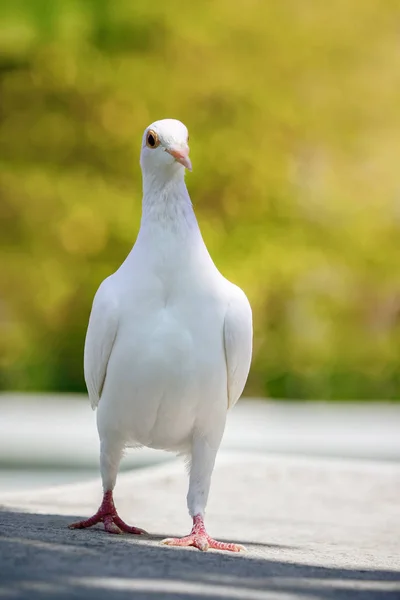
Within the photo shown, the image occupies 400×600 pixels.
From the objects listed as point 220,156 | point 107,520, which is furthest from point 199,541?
point 220,156

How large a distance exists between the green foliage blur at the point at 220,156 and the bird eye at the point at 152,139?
10.0 metres

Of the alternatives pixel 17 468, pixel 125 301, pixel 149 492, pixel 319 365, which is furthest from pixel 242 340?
pixel 319 365

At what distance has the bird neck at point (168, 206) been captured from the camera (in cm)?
425

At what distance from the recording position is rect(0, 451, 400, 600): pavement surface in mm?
3061

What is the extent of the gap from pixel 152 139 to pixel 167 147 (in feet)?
0.30

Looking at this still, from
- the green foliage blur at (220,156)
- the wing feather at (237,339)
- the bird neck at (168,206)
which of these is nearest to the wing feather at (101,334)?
the bird neck at (168,206)

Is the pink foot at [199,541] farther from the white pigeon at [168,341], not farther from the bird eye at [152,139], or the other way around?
the bird eye at [152,139]

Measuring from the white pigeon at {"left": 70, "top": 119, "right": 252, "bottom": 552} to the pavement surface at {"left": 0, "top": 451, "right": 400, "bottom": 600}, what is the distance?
1.35 feet

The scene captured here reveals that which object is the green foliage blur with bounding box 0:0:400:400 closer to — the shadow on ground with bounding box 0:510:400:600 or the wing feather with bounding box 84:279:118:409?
the wing feather with bounding box 84:279:118:409

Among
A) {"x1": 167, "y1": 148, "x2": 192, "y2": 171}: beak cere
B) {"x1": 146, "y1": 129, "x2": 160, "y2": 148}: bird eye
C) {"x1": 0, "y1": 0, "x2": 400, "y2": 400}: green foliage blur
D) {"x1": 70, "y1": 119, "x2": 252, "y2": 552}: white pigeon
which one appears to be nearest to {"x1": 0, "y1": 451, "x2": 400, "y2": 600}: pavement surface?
{"x1": 70, "y1": 119, "x2": 252, "y2": 552}: white pigeon

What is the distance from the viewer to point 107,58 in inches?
592

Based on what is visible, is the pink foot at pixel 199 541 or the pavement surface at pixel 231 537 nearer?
the pavement surface at pixel 231 537

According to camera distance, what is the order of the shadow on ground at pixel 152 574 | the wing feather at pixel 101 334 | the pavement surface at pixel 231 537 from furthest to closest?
the wing feather at pixel 101 334
the pavement surface at pixel 231 537
the shadow on ground at pixel 152 574

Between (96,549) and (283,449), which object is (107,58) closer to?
(283,449)
